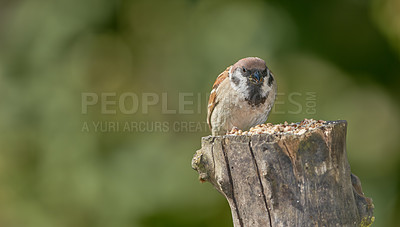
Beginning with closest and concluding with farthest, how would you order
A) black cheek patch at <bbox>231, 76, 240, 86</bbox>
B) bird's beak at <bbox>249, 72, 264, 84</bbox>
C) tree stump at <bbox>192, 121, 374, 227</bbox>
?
tree stump at <bbox>192, 121, 374, 227</bbox>
bird's beak at <bbox>249, 72, 264, 84</bbox>
black cheek patch at <bbox>231, 76, 240, 86</bbox>

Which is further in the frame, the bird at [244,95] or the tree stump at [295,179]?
the bird at [244,95]

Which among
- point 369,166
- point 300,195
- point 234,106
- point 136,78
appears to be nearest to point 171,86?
point 136,78

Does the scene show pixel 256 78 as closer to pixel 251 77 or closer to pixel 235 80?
pixel 251 77

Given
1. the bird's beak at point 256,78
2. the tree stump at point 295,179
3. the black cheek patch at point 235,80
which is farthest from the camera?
the black cheek patch at point 235,80

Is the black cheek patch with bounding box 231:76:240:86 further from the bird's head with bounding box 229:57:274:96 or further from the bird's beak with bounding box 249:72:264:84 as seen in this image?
the bird's beak with bounding box 249:72:264:84

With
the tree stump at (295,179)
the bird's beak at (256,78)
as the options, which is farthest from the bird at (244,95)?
the tree stump at (295,179)

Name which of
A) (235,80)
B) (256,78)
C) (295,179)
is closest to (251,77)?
(256,78)

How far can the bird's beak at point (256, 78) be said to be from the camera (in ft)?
10.1

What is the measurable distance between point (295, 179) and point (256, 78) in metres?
1.28

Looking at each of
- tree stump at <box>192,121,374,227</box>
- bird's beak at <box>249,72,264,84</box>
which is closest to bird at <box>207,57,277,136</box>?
bird's beak at <box>249,72,264,84</box>

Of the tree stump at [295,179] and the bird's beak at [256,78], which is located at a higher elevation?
the bird's beak at [256,78]

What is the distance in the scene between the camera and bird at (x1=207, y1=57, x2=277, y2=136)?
3107 millimetres

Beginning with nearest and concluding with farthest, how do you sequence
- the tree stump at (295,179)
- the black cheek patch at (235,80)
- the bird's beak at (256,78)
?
the tree stump at (295,179)
the bird's beak at (256,78)
the black cheek patch at (235,80)

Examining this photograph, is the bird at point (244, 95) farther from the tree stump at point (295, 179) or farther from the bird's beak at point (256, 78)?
the tree stump at point (295, 179)
